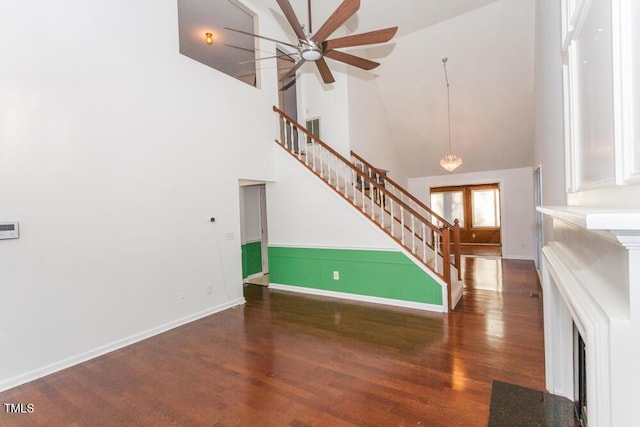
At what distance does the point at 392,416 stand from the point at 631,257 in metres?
1.86

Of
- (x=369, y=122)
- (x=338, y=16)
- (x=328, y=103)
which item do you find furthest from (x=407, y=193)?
(x=338, y=16)

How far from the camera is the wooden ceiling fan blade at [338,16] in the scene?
288 centimetres

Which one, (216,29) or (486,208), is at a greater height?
(216,29)

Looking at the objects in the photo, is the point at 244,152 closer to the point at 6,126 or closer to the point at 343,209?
the point at 343,209

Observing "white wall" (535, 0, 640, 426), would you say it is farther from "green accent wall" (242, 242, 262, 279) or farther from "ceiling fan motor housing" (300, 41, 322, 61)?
"green accent wall" (242, 242, 262, 279)

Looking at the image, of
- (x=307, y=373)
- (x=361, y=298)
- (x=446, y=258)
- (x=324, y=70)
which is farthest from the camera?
(x=361, y=298)

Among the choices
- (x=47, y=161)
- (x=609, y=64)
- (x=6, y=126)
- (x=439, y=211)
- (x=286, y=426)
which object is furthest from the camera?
(x=439, y=211)

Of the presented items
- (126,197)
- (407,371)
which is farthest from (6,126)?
(407,371)

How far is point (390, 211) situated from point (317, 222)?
1.22m

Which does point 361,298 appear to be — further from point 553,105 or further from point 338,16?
point 338,16

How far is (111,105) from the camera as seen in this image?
320 centimetres

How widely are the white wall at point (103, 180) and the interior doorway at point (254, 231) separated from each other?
1683 mm

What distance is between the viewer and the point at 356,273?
456cm

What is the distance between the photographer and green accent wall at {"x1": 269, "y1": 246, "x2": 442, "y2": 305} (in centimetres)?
406
